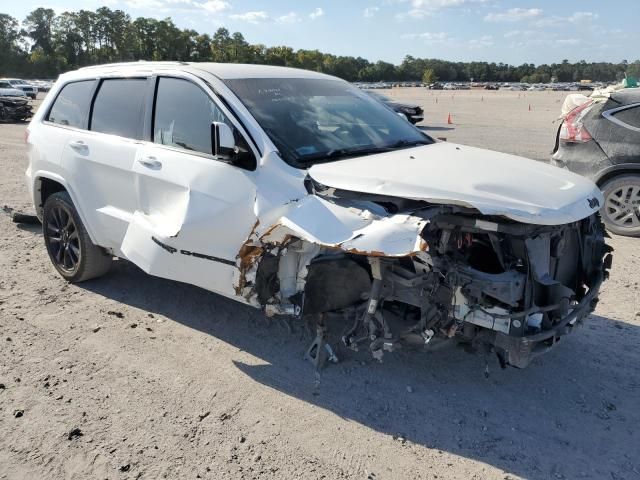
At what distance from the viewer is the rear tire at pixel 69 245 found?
5098mm

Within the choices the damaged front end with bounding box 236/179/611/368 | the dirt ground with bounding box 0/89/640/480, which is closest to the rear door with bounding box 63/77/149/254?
the dirt ground with bounding box 0/89/640/480

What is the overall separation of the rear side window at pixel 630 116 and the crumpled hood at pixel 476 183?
4.02 metres

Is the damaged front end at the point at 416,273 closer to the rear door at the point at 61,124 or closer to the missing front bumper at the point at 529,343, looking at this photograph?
the missing front bumper at the point at 529,343

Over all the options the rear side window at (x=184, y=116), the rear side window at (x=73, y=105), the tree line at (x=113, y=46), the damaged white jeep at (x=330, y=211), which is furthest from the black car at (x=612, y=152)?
the tree line at (x=113, y=46)

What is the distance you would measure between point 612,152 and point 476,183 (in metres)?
4.88

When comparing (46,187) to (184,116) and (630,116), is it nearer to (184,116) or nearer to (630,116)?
(184,116)

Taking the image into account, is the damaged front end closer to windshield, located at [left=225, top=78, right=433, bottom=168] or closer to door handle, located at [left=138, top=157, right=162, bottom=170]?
windshield, located at [left=225, top=78, right=433, bottom=168]

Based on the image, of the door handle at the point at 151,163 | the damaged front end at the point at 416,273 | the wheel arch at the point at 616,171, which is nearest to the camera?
the damaged front end at the point at 416,273

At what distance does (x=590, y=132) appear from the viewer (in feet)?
23.6

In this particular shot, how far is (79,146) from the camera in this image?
16.2 ft

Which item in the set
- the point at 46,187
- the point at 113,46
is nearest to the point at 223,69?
the point at 46,187

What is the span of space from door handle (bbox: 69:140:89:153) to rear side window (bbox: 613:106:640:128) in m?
6.32

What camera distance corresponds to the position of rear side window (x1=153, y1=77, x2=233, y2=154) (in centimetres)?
402

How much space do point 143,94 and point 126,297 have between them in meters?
1.83
